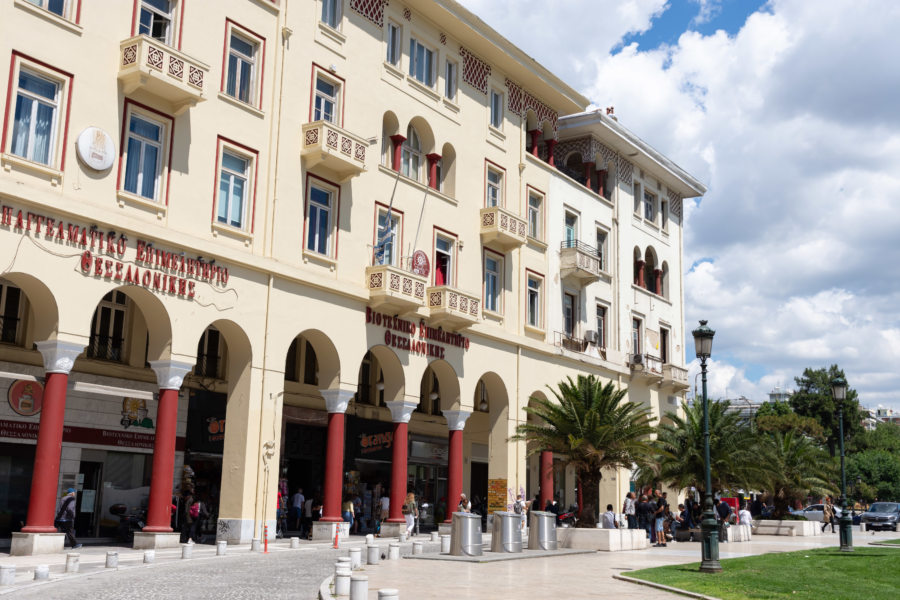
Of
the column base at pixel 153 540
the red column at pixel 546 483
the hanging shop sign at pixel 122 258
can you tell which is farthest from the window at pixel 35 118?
the red column at pixel 546 483

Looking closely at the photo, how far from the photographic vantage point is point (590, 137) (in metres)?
41.6

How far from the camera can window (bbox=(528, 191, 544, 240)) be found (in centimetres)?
3744

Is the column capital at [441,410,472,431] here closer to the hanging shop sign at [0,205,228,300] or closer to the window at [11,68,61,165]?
the hanging shop sign at [0,205,228,300]

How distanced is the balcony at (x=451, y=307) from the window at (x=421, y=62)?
7501 millimetres

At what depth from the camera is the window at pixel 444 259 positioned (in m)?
32.1

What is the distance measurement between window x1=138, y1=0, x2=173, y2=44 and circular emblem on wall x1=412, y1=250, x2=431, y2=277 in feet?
34.8

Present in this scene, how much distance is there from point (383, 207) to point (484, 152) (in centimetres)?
660

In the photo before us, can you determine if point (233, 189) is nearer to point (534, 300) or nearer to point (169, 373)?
point (169, 373)

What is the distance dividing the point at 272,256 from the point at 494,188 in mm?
12515

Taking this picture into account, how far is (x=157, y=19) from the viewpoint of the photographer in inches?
920

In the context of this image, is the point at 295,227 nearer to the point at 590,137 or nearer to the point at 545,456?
the point at 545,456

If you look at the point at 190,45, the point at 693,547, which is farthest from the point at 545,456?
the point at 190,45

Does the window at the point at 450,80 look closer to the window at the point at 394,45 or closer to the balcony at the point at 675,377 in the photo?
Result: the window at the point at 394,45

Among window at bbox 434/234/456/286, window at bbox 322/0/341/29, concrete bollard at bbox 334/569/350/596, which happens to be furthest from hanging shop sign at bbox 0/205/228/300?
concrete bollard at bbox 334/569/350/596
